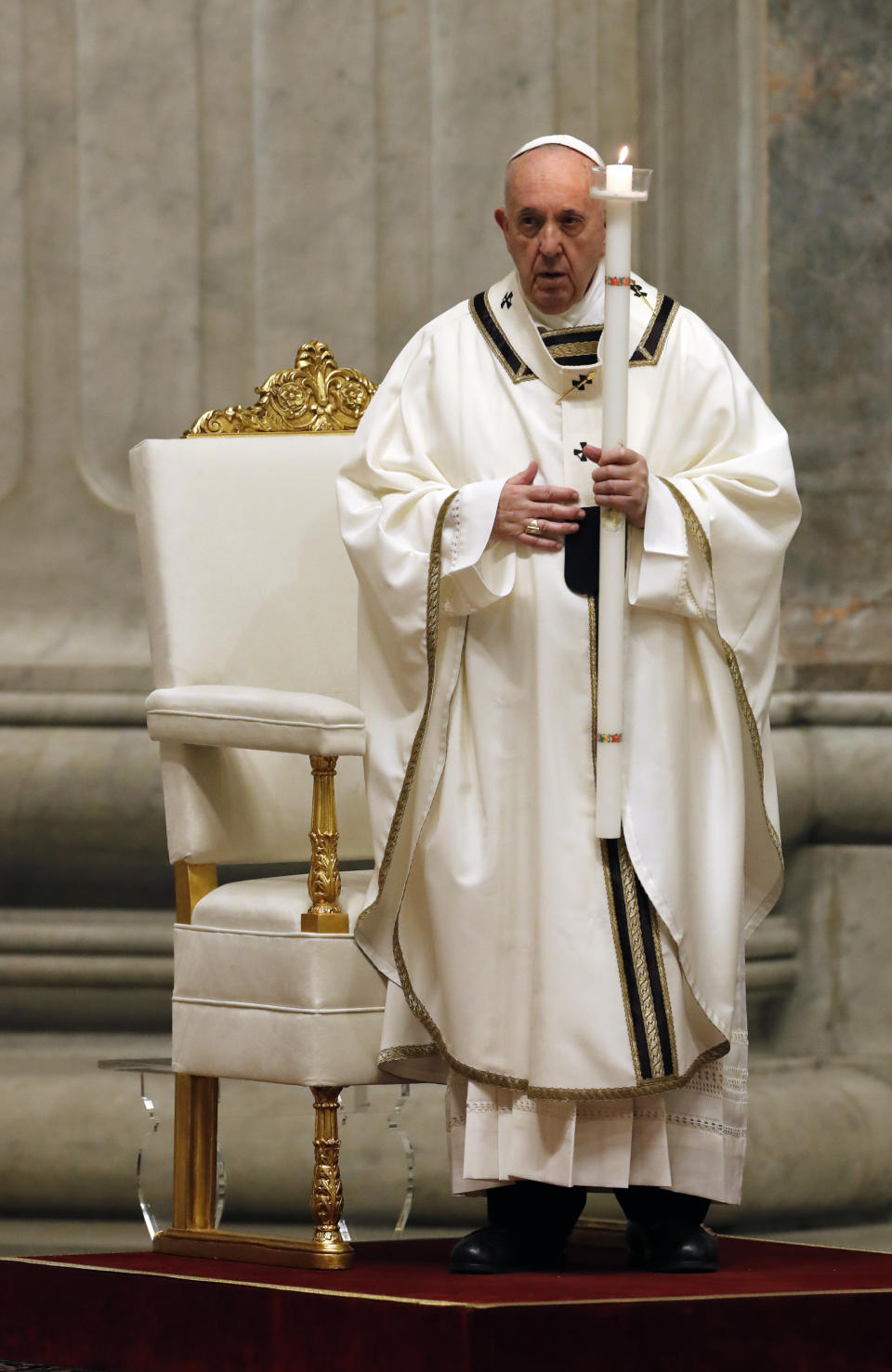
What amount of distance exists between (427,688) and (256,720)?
325mm

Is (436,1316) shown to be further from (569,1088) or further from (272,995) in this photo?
(272,995)

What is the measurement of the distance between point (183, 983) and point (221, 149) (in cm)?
232

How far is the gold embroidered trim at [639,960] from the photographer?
119 inches

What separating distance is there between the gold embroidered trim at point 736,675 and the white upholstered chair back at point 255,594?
845 mm

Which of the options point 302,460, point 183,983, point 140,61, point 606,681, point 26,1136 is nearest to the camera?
point 606,681

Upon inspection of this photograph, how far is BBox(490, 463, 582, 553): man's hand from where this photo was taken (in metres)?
3.09

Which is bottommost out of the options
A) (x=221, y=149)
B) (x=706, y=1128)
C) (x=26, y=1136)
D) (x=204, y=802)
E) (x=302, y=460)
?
(x=26, y=1136)

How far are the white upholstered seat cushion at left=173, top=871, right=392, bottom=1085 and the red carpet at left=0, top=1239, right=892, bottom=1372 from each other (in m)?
0.29

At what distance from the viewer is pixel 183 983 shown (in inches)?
137

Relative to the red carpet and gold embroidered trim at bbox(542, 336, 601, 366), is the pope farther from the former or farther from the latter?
the red carpet

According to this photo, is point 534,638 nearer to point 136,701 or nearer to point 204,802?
point 204,802

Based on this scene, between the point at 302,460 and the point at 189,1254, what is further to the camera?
the point at 302,460

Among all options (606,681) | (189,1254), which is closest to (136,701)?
(189,1254)

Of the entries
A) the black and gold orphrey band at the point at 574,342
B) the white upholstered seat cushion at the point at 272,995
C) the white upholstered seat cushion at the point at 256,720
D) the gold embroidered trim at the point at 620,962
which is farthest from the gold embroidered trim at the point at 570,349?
the white upholstered seat cushion at the point at 272,995
